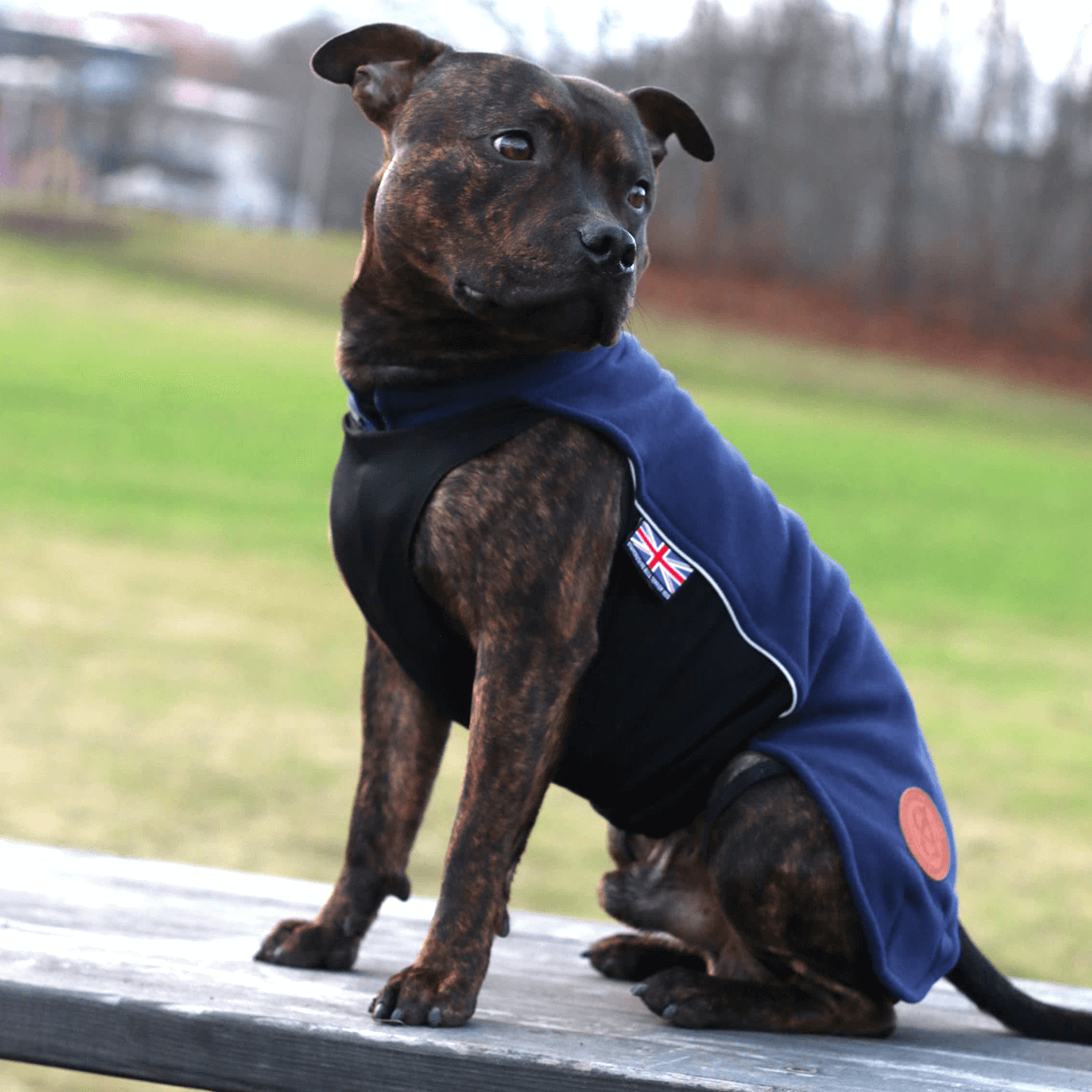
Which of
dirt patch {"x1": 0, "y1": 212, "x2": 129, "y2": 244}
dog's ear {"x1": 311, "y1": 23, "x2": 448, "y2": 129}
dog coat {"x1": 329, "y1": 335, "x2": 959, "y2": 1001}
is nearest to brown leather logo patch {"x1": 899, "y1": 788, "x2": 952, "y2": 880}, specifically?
dog coat {"x1": 329, "y1": 335, "x2": 959, "y2": 1001}

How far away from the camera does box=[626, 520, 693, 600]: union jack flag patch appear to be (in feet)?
6.12

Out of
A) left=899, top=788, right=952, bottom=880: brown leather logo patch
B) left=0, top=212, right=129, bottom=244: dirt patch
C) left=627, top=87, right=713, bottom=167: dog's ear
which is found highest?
left=627, top=87, right=713, bottom=167: dog's ear

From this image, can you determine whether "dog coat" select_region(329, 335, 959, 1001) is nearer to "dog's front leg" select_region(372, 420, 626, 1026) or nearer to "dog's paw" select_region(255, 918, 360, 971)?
"dog's front leg" select_region(372, 420, 626, 1026)

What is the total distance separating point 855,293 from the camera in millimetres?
25625

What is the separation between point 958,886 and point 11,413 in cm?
1055

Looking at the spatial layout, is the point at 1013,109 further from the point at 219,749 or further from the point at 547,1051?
the point at 547,1051

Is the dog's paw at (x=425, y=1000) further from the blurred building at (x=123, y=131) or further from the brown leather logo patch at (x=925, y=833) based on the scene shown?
the blurred building at (x=123, y=131)

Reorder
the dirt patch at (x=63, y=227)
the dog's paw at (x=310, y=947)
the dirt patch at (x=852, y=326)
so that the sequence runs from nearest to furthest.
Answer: the dog's paw at (x=310, y=947) → the dirt patch at (x=852, y=326) → the dirt patch at (x=63, y=227)

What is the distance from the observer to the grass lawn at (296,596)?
4.29 metres

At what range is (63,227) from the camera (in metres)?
28.1

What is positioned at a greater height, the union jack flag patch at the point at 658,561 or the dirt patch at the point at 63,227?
the union jack flag patch at the point at 658,561

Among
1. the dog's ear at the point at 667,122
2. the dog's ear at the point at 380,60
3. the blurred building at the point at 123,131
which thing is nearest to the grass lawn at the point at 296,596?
the dog's ear at the point at 380,60

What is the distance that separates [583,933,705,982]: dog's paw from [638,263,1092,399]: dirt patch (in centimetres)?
2117

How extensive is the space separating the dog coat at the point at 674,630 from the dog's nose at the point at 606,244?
0.19m
